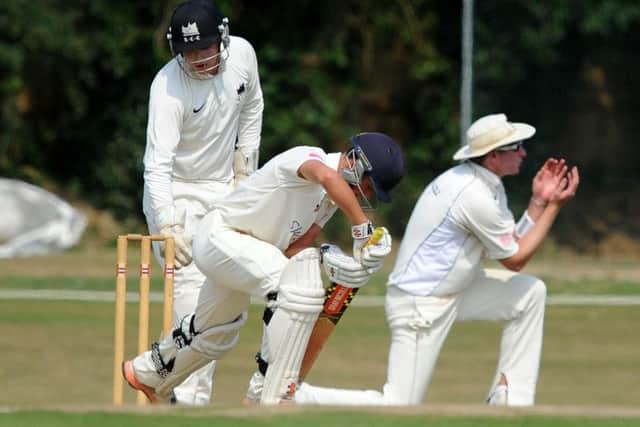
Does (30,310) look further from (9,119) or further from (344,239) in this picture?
(9,119)

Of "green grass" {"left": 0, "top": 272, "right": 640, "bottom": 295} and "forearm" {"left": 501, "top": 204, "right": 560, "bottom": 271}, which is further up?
"forearm" {"left": 501, "top": 204, "right": 560, "bottom": 271}

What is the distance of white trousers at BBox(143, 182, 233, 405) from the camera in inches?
232

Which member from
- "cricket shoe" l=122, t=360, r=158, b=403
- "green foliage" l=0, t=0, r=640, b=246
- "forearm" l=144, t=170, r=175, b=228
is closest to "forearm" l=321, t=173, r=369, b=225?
"forearm" l=144, t=170, r=175, b=228

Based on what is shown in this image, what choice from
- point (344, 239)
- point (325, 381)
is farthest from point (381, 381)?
point (344, 239)

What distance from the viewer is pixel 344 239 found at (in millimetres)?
13562

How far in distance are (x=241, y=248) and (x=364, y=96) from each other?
33.2ft

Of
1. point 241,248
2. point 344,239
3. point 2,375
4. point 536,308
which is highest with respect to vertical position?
point 241,248

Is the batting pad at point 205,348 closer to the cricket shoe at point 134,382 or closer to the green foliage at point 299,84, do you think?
the cricket shoe at point 134,382

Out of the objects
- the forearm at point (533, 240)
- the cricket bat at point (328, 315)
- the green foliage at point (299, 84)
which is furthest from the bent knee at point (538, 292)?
the green foliage at point (299, 84)

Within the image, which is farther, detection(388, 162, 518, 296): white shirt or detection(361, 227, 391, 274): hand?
detection(388, 162, 518, 296): white shirt

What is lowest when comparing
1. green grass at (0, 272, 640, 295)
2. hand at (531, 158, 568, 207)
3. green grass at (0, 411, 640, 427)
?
green grass at (0, 272, 640, 295)

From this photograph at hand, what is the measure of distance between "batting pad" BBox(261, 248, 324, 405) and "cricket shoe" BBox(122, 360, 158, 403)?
2.58ft

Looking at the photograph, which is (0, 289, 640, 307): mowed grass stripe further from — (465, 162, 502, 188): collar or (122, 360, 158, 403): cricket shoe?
(465, 162, 502, 188): collar

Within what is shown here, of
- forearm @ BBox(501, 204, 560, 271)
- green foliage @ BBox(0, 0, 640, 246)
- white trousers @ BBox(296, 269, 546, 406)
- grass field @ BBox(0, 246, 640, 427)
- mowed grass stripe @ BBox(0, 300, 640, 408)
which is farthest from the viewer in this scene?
green foliage @ BBox(0, 0, 640, 246)
